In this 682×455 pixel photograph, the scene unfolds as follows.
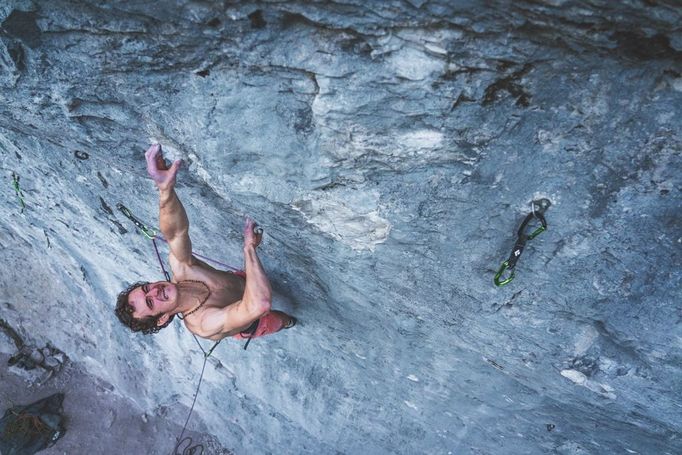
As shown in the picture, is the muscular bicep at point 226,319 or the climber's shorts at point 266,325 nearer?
the muscular bicep at point 226,319

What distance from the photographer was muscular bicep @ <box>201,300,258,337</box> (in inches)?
98.3

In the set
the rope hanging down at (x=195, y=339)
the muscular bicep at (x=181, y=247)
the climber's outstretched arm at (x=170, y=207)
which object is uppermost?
the climber's outstretched arm at (x=170, y=207)

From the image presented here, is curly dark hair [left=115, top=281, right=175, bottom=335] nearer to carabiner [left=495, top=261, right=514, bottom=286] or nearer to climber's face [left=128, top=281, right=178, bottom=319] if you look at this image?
climber's face [left=128, top=281, right=178, bottom=319]

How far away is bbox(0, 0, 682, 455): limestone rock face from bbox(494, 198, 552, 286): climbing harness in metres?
0.04

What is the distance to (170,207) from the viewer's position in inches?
89.1

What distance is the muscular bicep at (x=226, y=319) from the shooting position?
250 centimetres

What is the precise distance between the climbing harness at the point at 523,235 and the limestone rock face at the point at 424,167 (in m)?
0.04

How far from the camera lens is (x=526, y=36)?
1310 millimetres

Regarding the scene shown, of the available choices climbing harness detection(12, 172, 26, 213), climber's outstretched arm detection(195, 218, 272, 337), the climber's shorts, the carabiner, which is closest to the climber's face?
climber's outstretched arm detection(195, 218, 272, 337)

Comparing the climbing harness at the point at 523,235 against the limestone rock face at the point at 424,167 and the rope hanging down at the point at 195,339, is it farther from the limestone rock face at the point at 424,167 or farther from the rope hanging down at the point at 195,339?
the rope hanging down at the point at 195,339

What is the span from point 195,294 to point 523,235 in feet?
6.18

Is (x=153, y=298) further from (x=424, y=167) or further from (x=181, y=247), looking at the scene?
(x=424, y=167)

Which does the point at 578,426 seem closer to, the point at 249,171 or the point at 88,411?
the point at 249,171

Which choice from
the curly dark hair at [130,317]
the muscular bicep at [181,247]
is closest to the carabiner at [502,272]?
the muscular bicep at [181,247]
